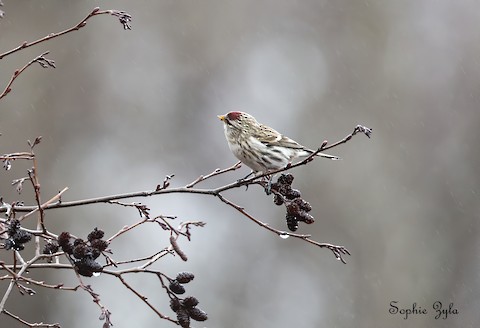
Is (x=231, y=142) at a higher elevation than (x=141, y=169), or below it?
below

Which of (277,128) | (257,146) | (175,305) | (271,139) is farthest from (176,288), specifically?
(277,128)

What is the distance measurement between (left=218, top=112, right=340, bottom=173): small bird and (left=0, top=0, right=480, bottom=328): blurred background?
4357 millimetres

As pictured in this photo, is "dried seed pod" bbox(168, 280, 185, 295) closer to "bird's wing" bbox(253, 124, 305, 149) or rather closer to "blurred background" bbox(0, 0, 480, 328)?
"bird's wing" bbox(253, 124, 305, 149)

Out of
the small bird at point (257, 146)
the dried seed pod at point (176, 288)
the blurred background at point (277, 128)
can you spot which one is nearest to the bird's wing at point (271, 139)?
the small bird at point (257, 146)

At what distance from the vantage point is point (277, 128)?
1125cm

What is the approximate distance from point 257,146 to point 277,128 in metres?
7.33

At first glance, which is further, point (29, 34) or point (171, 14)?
point (171, 14)

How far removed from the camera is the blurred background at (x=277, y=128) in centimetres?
971

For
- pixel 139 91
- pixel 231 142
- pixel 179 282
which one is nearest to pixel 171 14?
pixel 139 91

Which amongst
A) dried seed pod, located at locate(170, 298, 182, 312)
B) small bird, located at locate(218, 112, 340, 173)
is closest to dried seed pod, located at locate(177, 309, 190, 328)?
dried seed pod, located at locate(170, 298, 182, 312)

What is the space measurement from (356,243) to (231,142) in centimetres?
738

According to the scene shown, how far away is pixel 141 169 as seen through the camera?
10.3 meters

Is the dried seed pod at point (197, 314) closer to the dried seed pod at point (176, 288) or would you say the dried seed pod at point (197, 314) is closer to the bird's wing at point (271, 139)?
the dried seed pod at point (176, 288)

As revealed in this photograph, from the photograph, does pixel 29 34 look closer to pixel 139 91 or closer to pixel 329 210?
Result: pixel 139 91
